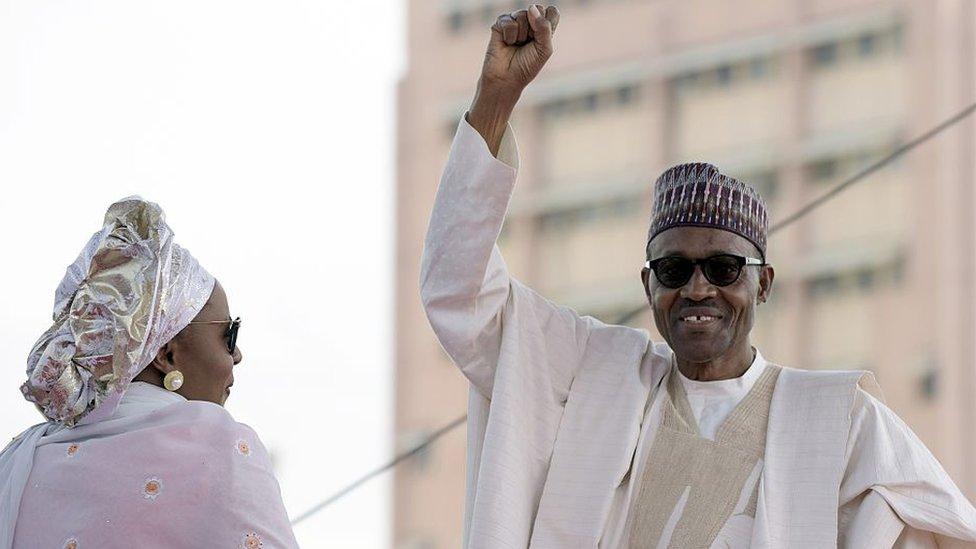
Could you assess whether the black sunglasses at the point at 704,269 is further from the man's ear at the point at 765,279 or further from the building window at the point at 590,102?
the building window at the point at 590,102

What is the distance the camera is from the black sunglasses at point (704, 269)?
3.64 meters

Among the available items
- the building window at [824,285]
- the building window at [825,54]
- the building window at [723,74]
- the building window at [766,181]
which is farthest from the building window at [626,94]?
the building window at [824,285]

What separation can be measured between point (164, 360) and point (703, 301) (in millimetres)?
1035

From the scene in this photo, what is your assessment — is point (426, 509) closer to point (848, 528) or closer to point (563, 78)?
point (563, 78)

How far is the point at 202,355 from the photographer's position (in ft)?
10.3

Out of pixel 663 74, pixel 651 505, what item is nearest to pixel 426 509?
pixel 663 74

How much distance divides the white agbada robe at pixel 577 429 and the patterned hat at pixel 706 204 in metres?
0.27

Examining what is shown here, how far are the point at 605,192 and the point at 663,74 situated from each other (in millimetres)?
3084

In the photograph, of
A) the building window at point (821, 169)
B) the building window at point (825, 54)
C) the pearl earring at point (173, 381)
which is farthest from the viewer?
the building window at point (821, 169)

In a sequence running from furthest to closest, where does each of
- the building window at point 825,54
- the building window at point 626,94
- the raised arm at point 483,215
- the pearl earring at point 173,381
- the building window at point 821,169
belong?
the building window at point 626,94 → the building window at point 821,169 → the building window at point 825,54 → the raised arm at point 483,215 → the pearl earring at point 173,381

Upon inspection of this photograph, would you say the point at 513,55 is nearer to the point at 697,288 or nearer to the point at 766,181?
the point at 697,288

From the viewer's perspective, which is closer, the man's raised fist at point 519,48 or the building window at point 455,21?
the man's raised fist at point 519,48

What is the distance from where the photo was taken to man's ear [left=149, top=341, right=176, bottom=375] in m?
3.11

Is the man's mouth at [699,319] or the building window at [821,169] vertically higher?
the building window at [821,169]
